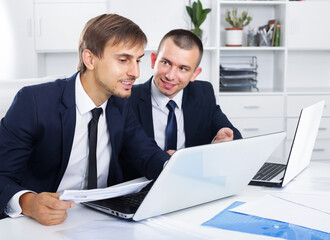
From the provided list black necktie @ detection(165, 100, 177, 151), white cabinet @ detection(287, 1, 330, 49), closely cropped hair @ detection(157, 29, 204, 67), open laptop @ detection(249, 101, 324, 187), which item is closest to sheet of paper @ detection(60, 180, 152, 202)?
open laptop @ detection(249, 101, 324, 187)

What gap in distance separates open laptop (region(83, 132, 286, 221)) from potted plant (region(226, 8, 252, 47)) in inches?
114

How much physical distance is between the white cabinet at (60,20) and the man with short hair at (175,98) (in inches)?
76.8

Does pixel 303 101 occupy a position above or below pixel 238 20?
below

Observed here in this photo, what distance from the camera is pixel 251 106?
3.93 metres

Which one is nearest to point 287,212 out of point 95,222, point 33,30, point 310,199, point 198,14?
point 310,199

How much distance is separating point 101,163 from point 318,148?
2936 millimetres

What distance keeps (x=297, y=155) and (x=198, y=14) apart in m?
2.66

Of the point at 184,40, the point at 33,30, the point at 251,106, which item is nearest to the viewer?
the point at 184,40

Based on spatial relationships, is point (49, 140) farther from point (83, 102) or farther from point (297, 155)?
point (297, 155)

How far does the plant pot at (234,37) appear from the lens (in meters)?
3.97

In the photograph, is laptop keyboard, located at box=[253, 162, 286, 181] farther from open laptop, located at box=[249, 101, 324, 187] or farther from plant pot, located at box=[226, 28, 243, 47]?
plant pot, located at box=[226, 28, 243, 47]

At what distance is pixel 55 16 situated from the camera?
12.6ft

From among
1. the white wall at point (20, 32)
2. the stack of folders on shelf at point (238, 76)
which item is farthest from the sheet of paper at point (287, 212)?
the white wall at point (20, 32)

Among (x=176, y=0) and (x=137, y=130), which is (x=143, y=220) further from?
(x=176, y=0)
